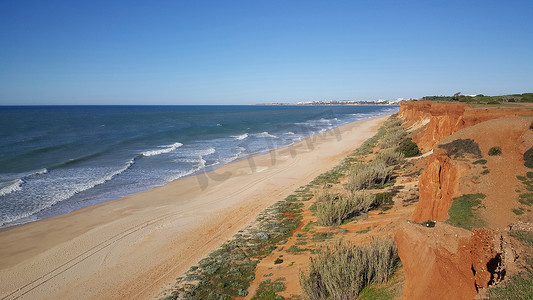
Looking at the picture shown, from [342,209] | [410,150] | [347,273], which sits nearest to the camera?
[347,273]

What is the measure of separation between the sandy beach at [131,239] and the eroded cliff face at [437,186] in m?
7.77

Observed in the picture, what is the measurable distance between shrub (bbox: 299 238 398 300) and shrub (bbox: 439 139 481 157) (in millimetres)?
6186

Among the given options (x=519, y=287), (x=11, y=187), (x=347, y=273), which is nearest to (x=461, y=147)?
(x=347, y=273)

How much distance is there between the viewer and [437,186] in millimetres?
9258

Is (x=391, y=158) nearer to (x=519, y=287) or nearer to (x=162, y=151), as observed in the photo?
(x=519, y=287)

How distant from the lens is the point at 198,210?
15930mm

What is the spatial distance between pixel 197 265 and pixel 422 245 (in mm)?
7553

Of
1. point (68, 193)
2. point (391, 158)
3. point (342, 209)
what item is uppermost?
point (391, 158)

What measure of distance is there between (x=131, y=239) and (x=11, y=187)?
13.0 metres

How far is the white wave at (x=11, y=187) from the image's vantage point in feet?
60.5

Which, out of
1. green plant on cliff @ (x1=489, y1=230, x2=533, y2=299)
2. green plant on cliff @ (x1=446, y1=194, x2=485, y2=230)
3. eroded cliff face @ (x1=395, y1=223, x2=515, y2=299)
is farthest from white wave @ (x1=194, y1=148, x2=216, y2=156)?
green plant on cliff @ (x1=489, y1=230, x2=533, y2=299)

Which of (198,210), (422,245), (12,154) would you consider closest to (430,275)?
(422,245)

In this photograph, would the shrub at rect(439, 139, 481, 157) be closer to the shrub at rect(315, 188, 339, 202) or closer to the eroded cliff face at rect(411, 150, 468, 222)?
the eroded cliff face at rect(411, 150, 468, 222)

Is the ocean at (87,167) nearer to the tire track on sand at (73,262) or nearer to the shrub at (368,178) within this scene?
the tire track on sand at (73,262)
